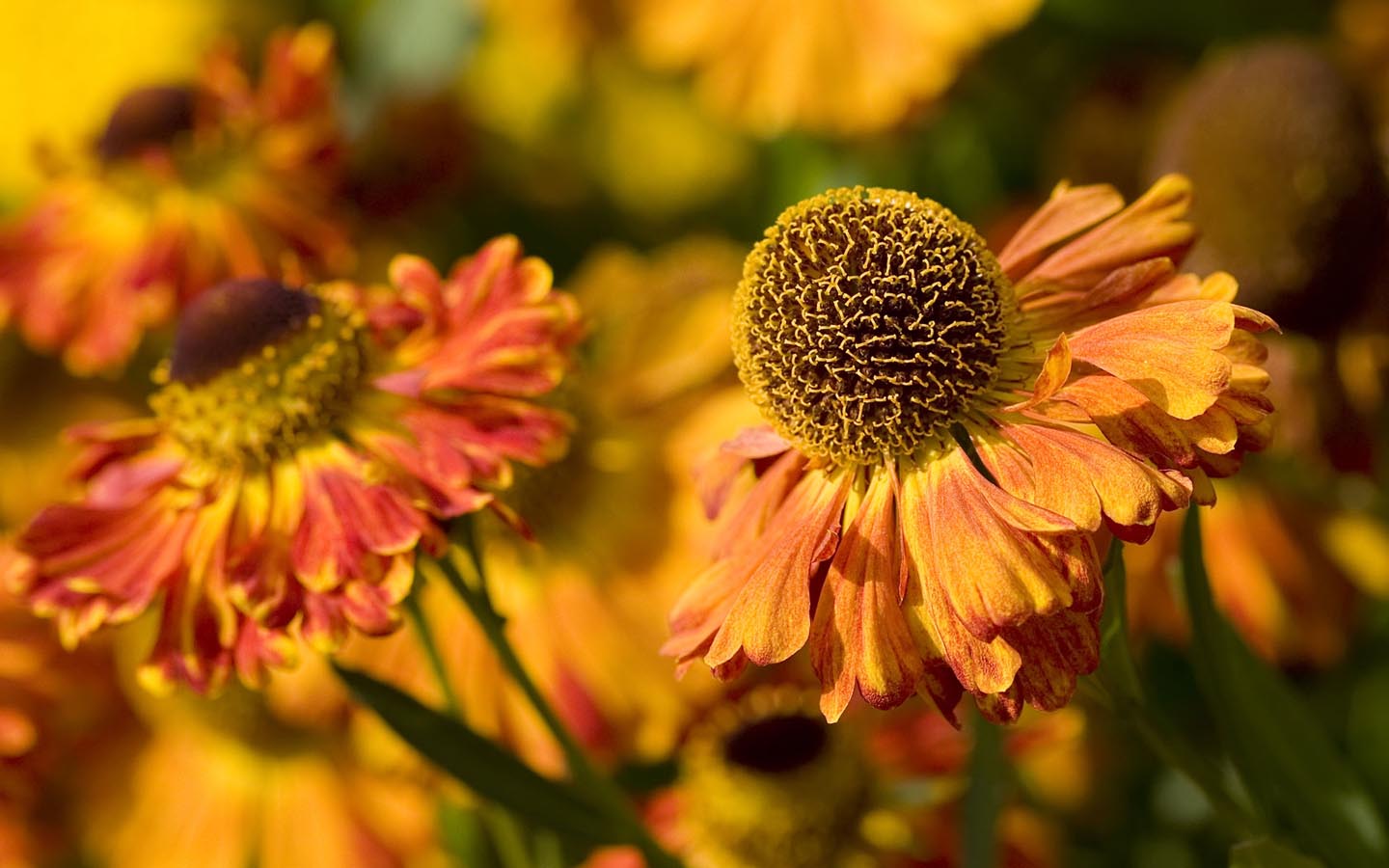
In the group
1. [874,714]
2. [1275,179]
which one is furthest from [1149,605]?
[1275,179]

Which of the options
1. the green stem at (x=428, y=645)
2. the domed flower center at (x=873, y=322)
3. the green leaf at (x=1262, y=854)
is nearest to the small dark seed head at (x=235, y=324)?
the green stem at (x=428, y=645)

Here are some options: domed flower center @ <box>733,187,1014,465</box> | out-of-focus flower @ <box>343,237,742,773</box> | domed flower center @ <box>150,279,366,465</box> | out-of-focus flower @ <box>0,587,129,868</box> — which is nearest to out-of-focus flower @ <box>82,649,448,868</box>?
out-of-focus flower @ <box>0,587,129,868</box>

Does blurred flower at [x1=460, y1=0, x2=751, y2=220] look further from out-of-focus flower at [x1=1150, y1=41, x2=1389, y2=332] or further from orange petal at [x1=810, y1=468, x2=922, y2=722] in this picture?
orange petal at [x1=810, y1=468, x2=922, y2=722]

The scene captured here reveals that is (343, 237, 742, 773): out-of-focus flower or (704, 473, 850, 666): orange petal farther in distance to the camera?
(343, 237, 742, 773): out-of-focus flower

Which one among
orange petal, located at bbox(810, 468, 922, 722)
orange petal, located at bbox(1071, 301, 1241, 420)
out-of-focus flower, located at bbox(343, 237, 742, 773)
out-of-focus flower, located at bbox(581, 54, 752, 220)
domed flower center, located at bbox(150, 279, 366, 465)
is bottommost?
out-of-focus flower, located at bbox(581, 54, 752, 220)

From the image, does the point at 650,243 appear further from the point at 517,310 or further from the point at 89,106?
the point at 517,310

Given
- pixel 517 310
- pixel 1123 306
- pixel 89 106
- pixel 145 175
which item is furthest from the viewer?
pixel 89 106

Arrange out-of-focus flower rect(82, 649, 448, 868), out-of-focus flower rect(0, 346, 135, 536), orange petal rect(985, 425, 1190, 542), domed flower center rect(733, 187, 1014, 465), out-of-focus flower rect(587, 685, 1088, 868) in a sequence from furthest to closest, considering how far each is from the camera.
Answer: out-of-focus flower rect(0, 346, 135, 536), out-of-focus flower rect(82, 649, 448, 868), out-of-focus flower rect(587, 685, 1088, 868), domed flower center rect(733, 187, 1014, 465), orange petal rect(985, 425, 1190, 542)
